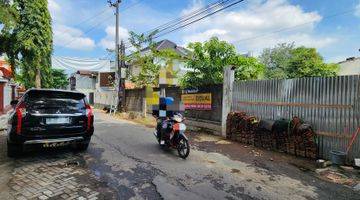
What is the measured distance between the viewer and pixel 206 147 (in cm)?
871

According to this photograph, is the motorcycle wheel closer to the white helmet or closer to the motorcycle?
the motorcycle

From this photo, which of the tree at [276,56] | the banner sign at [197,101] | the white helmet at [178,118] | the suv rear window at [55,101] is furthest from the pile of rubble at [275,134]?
the tree at [276,56]

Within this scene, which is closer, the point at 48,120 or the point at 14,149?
the point at 48,120

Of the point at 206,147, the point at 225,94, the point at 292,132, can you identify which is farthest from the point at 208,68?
the point at 292,132

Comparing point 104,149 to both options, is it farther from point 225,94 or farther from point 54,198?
point 225,94

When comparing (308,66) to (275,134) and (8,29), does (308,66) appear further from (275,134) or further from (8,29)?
(8,29)

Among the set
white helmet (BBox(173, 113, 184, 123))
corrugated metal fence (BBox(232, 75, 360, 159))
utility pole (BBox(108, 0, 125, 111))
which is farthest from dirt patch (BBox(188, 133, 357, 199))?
utility pole (BBox(108, 0, 125, 111))

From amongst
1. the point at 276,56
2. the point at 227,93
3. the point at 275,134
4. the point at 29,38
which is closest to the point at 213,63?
the point at 227,93

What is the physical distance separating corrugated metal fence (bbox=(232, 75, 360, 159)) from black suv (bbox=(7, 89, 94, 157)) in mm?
5392

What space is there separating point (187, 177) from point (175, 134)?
204 centimetres

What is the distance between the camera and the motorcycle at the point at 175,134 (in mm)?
7113

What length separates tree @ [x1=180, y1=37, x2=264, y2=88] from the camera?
1337cm

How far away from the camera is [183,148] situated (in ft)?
23.4

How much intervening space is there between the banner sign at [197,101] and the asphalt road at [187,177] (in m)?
4.17
